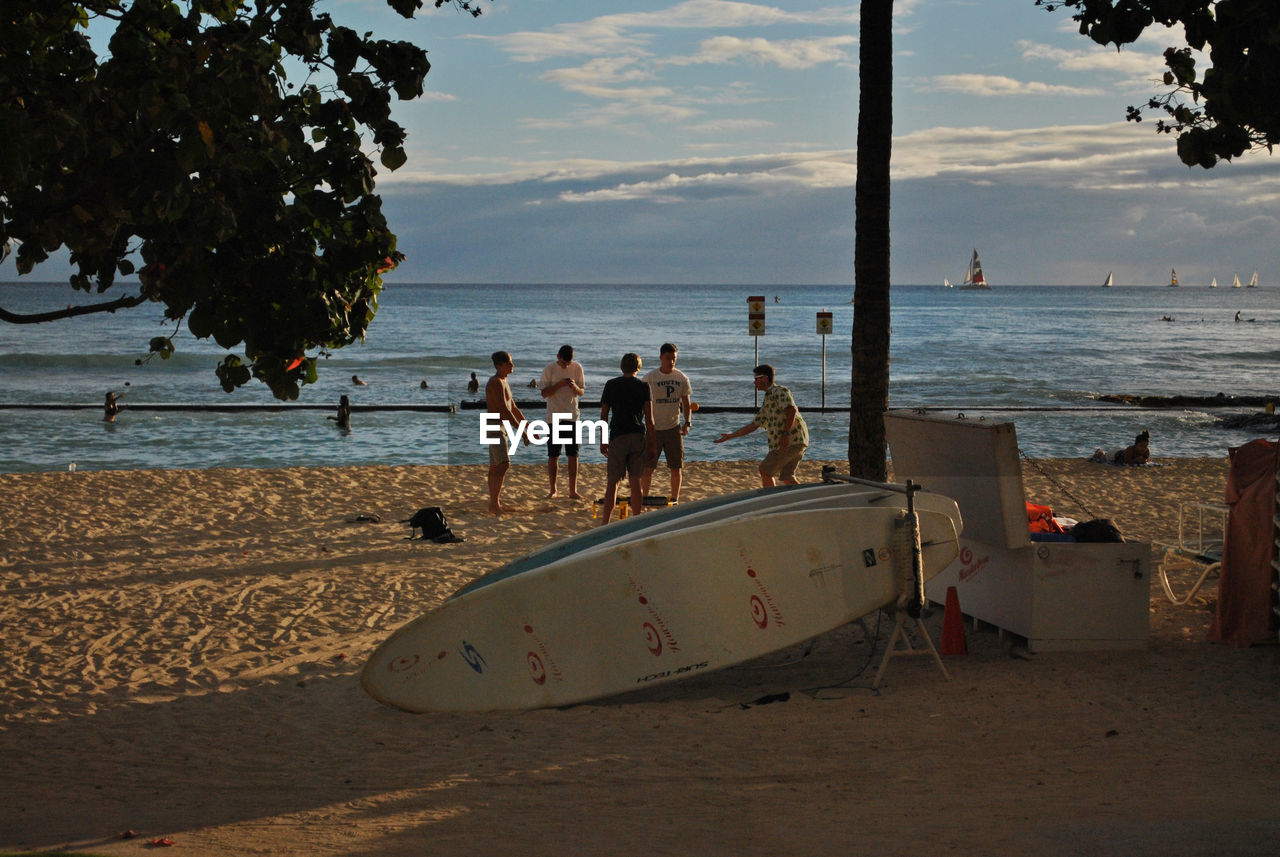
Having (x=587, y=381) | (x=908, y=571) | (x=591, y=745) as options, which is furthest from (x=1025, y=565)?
(x=587, y=381)

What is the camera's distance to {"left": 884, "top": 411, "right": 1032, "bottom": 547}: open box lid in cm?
702

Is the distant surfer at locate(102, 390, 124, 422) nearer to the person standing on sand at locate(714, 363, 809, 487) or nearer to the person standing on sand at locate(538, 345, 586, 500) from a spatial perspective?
the person standing on sand at locate(538, 345, 586, 500)

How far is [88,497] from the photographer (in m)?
13.7

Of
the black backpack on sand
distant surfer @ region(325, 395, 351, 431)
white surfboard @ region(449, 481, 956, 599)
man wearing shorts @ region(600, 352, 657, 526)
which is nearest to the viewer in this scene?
white surfboard @ region(449, 481, 956, 599)

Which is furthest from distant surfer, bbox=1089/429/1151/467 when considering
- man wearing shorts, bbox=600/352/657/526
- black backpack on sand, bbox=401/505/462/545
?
black backpack on sand, bbox=401/505/462/545

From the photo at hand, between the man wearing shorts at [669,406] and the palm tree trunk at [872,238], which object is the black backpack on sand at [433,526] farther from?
the palm tree trunk at [872,238]

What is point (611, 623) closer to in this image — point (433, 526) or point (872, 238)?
point (872, 238)

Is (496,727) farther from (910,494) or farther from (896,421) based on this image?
(896,421)

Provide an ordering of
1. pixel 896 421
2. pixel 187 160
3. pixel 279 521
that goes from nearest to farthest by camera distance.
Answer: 1. pixel 187 160
2. pixel 896 421
3. pixel 279 521

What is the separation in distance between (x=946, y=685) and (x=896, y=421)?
2.05 meters

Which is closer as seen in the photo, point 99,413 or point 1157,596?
point 1157,596

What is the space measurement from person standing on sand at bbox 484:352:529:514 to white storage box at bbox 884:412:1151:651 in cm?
546

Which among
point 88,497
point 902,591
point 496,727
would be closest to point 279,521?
point 88,497

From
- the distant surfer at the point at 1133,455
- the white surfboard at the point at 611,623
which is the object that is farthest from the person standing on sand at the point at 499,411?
the distant surfer at the point at 1133,455
